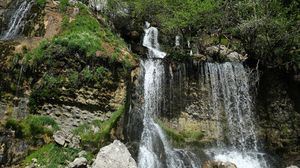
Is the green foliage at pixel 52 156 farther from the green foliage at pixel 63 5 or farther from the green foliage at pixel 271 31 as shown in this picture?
the green foliage at pixel 271 31

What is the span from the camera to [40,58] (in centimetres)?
1627

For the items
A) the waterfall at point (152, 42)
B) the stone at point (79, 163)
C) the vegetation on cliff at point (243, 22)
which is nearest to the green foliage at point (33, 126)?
the stone at point (79, 163)

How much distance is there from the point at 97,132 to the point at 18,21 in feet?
25.3

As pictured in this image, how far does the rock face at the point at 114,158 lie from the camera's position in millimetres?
13000

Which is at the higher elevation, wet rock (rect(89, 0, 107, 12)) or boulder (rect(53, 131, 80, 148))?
wet rock (rect(89, 0, 107, 12))

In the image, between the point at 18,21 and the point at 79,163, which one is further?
the point at 18,21

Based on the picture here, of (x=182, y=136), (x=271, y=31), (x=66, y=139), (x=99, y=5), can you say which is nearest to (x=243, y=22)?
(x=271, y=31)

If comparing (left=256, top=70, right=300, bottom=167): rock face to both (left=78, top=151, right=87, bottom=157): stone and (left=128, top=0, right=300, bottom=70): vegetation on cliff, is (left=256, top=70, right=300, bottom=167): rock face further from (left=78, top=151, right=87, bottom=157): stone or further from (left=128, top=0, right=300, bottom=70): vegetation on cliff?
(left=78, top=151, right=87, bottom=157): stone

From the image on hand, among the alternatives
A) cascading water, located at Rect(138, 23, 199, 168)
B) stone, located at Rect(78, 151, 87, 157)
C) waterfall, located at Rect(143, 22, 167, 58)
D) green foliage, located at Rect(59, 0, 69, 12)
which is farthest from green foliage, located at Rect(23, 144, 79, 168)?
waterfall, located at Rect(143, 22, 167, 58)

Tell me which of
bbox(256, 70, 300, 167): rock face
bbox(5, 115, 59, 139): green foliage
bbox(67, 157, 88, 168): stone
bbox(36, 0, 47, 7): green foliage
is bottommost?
bbox(67, 157, 88, 168): stone

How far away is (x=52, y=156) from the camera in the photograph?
13961mm

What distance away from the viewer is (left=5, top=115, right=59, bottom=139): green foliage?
14.7m

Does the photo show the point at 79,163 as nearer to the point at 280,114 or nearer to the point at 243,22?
the point at 280,114

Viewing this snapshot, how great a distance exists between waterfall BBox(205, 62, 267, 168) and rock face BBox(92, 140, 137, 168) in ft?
24.2
